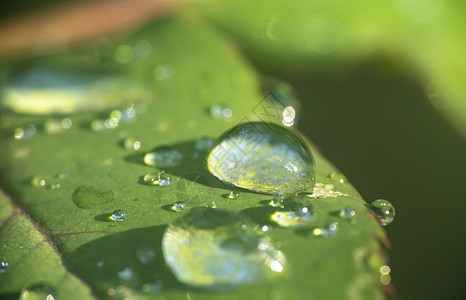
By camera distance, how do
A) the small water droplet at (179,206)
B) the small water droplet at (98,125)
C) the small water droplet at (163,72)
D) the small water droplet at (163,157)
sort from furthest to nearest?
the small water droplet at (163,72), the small water droplet at (98,125), the small water droplet at (163,157), the small water droplet at (179,206)

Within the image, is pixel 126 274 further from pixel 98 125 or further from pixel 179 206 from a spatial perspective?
pixel 98 125

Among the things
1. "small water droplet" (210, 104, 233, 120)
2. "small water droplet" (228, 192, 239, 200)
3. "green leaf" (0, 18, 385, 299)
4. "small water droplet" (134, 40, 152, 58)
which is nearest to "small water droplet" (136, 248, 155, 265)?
"green leaf" (0, 18, 385, 299)

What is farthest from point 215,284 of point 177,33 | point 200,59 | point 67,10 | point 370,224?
point 67,10

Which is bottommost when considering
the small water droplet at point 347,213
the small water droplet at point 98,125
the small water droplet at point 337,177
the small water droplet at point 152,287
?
the small water droplet at point 98,125

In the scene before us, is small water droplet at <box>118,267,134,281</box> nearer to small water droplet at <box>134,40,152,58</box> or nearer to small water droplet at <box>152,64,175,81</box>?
small water droplet at <box>152,64,175,81</box>

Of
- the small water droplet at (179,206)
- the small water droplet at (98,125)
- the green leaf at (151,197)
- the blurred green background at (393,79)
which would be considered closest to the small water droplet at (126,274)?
the green leaf at (151,197)

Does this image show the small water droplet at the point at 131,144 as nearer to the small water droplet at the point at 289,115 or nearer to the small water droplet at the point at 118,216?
the small water droplet at the point at 118,216
